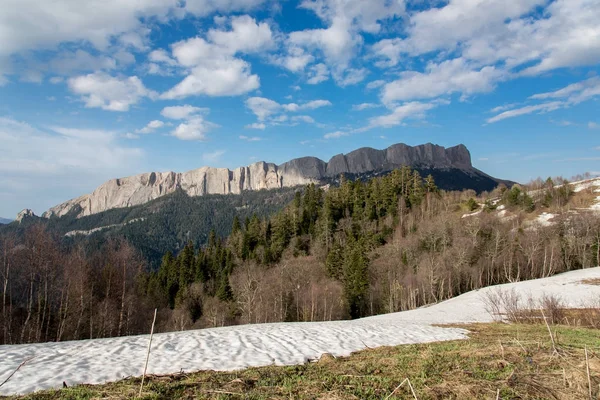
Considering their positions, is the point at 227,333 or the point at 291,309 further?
the point at 291,309

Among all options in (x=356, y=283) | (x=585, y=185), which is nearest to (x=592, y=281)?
(x=356, y=283)

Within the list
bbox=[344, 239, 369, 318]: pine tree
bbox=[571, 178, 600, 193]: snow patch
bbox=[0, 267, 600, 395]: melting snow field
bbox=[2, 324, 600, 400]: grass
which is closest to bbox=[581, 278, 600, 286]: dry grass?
bbox=[344, 239, 369, 318]: pine tree

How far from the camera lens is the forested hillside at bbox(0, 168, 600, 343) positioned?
79.7ft

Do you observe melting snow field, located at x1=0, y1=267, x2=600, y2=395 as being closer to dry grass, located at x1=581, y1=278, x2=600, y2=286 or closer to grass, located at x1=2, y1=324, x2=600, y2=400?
grass, located at x1=2, y1=324, x2=600, y2=400

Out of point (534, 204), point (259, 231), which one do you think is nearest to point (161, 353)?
point (259, 231)

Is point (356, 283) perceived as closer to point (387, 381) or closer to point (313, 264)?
point (313, 264)

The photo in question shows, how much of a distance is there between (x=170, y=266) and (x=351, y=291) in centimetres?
4275

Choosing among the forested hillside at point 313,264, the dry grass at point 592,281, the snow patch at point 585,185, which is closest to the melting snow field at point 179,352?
the forested hillside at point 313,264

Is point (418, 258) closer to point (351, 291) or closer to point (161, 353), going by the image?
point (351, 291)

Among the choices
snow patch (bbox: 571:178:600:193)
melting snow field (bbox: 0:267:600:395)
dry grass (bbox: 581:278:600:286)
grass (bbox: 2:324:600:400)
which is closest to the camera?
grass (bbox: 2:324:600:400)

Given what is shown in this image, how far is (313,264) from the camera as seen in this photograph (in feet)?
202

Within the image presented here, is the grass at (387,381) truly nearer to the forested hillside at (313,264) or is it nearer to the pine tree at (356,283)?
the forested hillside at (313,264)

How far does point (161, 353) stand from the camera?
883cm

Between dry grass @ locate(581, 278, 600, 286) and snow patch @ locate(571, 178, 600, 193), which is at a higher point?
snow patch @ locate(571, 178, 600, 193)
